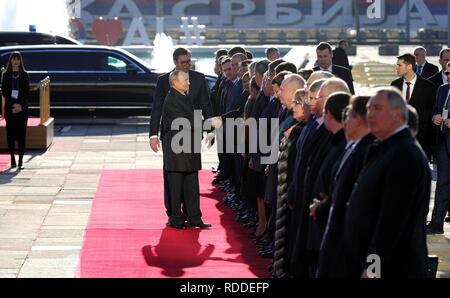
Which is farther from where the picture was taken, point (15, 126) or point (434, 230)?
point (15, 126)

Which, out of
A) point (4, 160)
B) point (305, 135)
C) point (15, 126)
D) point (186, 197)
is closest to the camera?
point (305, 135)

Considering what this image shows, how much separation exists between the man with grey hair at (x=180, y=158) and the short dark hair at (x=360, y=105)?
21.5 feet

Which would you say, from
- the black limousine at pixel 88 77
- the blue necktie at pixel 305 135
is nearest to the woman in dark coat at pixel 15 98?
the black limousine at pixel 88 77

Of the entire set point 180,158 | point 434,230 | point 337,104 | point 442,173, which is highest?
point 337,104

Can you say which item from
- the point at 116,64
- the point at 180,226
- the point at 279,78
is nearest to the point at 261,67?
the point at 279,78

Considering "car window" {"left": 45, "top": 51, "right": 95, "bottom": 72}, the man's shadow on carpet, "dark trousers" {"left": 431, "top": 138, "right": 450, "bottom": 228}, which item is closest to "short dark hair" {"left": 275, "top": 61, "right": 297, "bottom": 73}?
the man's shadow on carpet

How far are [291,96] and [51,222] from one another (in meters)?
4.61

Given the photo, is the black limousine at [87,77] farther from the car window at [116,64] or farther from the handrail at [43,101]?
the handrail at [43,101]

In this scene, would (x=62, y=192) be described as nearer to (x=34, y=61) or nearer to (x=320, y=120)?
(x=320, y=120)

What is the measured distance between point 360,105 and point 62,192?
34.6 ft

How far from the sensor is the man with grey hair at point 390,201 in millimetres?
7352

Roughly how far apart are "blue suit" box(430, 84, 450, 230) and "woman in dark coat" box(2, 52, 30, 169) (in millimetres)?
7998

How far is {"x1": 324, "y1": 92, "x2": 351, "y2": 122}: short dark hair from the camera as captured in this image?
8.87 metres

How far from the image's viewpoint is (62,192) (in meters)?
18.1
